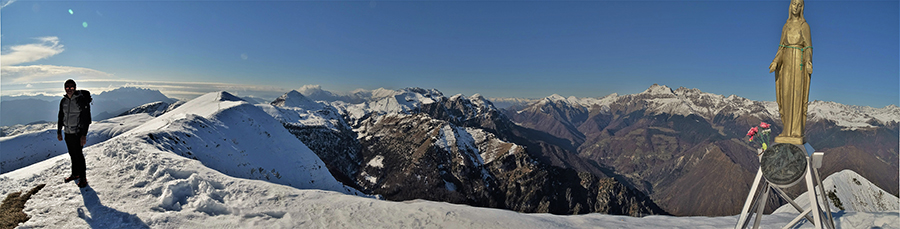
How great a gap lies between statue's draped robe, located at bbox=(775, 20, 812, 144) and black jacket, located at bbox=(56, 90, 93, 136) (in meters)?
23.5

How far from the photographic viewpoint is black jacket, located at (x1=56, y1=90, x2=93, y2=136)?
35.2 feet

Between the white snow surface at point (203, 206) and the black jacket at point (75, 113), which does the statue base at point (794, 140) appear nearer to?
the white snow surface at point (203, 206)

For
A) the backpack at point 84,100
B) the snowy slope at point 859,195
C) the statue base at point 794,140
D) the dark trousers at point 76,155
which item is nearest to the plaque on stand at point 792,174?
the statue base at point 794,140

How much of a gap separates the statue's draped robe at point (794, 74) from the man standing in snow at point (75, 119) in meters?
23.5

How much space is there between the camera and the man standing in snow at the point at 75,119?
1072cm

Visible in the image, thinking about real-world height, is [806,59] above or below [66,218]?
above

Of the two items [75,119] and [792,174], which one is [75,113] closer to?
[75,119]

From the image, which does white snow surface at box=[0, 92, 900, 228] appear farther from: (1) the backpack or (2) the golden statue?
(2) the golden statue

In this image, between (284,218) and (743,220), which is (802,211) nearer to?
(743,220)

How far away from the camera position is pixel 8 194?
34.3 ft

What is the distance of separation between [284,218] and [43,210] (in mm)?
6871

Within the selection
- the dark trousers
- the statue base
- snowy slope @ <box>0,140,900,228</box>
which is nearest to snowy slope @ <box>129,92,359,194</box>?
snowy slope @ <box>0,140,900,228</box>

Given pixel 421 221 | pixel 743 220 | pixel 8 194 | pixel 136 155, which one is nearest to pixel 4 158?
pixel 136 155

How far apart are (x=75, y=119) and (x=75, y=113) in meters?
0.23
